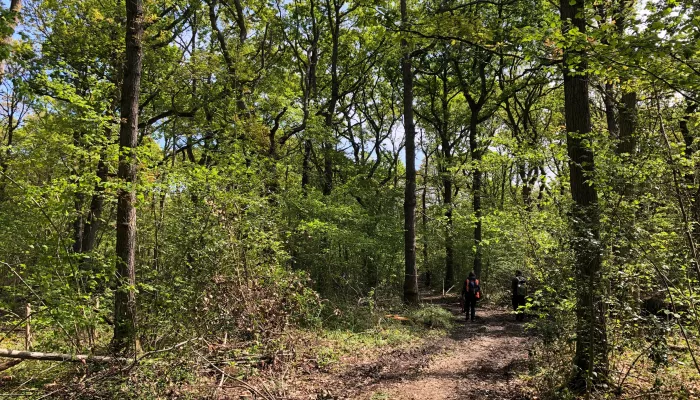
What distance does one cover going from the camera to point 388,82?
23484mm

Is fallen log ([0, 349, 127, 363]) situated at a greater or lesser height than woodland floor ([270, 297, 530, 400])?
greater

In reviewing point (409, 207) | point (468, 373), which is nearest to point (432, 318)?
point (409, 207)

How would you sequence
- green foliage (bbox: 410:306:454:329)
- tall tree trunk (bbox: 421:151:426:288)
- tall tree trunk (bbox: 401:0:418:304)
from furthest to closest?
tall tree trunk (bbox: 421:151:426:288) → tall tree trunk (bbox: 401:0:418:304) → green foliage (bbox: 410:306:454:329)

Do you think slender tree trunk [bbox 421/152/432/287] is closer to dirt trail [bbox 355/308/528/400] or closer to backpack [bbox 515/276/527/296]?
backpack [bbox 515/276/527/296]

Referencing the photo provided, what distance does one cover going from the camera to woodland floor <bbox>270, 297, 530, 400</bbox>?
6008mm

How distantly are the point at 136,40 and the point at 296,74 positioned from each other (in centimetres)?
1525

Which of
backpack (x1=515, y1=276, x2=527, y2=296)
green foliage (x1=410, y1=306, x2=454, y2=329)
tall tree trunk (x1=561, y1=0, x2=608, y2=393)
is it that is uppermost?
tall tree trunk (x1=561, y1=0, x2=608, y2=393)

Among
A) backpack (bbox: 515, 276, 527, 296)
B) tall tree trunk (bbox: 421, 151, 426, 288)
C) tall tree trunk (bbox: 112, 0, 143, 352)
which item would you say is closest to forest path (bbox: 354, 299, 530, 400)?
backpack (bbox: 515, 276, 527, 296)

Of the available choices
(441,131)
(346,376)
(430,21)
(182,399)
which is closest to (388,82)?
(441,131)

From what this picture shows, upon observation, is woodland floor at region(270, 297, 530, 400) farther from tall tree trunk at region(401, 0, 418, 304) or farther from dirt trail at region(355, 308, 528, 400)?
tall tree trunk at region(401, 0, 418, 304)

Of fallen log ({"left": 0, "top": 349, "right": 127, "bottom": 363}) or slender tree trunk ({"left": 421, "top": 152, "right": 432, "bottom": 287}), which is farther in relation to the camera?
slender tree trunk ({"left": 421, "top": 152, "right": 432, "bottom": 287})

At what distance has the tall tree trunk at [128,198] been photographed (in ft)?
19.1

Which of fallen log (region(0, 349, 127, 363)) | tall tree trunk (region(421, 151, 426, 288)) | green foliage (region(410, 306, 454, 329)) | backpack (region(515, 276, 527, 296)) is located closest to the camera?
fallen log (region(0, 349, 127, 363))

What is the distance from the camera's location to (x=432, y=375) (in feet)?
23.2
